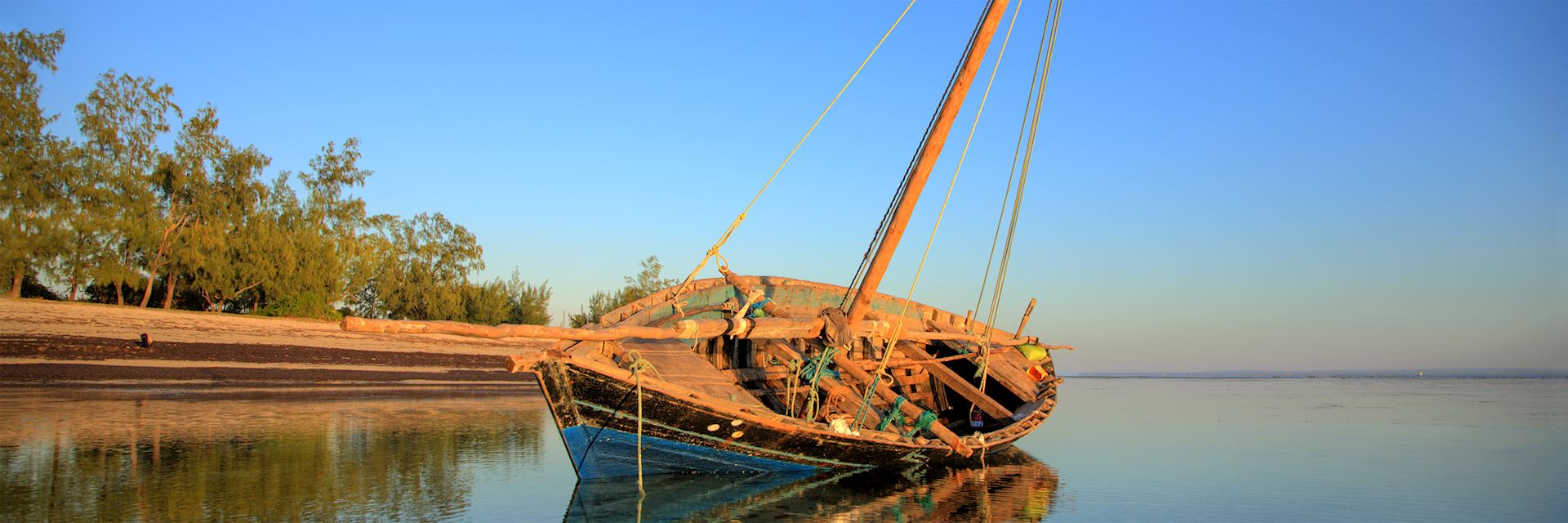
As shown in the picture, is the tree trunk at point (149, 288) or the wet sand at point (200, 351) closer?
the wet sand at point (200, 351)

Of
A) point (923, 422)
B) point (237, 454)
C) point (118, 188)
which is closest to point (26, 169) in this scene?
point (118, 188)

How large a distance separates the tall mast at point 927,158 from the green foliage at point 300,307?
1184 inches

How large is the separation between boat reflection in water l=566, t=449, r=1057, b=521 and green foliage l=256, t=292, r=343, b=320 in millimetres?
30883

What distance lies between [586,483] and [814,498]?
2550 millimetres

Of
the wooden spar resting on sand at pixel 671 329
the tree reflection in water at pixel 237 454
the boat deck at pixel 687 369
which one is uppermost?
the wooden spar resting on sand at pixel 671 329

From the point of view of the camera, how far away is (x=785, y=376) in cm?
1348

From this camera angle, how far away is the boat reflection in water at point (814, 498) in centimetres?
946

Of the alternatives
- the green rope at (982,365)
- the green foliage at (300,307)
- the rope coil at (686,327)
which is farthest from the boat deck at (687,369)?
the green foliage at (300,307)

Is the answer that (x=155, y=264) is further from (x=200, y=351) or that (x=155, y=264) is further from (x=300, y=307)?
(x=200, y=351)

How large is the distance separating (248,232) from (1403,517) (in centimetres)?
3976

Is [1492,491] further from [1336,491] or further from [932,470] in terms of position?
[932,470]

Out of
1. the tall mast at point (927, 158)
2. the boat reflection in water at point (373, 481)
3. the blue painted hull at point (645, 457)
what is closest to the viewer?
the boat reflection in water at point (373, 481)

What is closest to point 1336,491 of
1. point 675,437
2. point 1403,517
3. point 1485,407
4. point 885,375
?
point 1403,517

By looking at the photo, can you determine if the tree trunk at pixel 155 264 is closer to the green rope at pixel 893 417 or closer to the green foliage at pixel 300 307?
the green foliage at pixel 300 307
